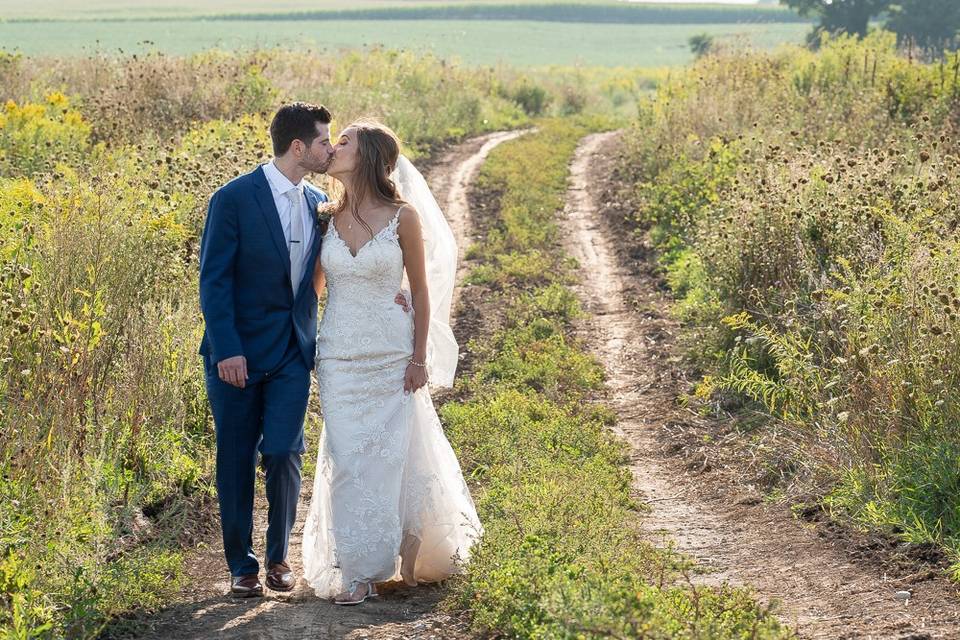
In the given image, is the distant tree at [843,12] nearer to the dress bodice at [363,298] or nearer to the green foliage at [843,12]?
the green foliage at [843,12]

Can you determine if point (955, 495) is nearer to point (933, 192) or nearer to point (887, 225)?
point (887, 225)

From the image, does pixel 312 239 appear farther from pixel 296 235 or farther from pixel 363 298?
pixel 363 298

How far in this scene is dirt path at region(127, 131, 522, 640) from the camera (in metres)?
5.39

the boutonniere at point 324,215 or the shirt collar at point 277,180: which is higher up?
the shirt collar at point 277,180

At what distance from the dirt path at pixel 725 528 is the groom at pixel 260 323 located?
2261 millimetres

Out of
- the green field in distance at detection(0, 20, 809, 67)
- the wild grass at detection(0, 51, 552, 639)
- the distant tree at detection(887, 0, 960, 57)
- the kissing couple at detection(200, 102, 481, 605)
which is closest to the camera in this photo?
the wild grass at detection(0, 51, 552, 639)

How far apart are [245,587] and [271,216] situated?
71.7 inches

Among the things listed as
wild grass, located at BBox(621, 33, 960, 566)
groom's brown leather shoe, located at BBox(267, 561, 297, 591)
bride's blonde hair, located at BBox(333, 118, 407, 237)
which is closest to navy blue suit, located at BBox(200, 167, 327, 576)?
groom's brown leather shoe, located at BBox(267, 561, 297, 591)

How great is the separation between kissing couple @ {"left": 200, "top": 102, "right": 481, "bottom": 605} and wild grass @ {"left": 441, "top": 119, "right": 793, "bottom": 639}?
0.46 metres

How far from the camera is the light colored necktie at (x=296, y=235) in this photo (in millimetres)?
6023

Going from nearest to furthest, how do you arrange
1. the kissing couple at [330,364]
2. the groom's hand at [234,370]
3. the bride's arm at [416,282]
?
the groom's hand at [234,370] → the kissing couple at [330,364] → the bride's arm at [416,282]

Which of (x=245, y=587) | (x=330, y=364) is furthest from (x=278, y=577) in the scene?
(x=330, y=364)

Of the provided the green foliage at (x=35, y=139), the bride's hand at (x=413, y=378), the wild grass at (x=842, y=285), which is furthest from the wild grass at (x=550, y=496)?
the green foliage at (x=35, y=139)

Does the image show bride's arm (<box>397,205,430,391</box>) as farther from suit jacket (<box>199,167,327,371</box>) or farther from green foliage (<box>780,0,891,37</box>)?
green foliage (<box>780,0,891,37</box>)
